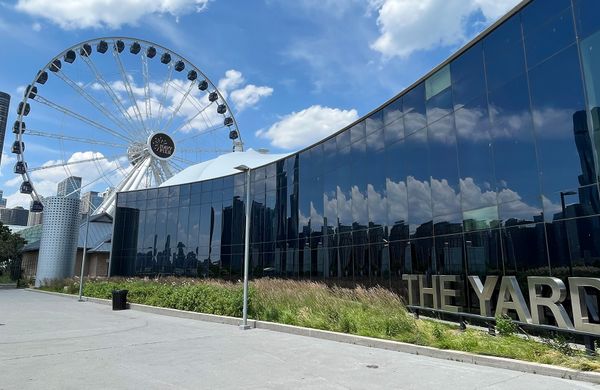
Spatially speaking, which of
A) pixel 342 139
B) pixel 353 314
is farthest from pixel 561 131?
pixel 342 139

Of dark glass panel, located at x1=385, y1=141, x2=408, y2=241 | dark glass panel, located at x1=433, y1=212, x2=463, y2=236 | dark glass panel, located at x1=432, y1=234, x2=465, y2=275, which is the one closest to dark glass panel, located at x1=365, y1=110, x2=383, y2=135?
dark glass panel, located at x1=385, y1=141, x2=408, y2=241

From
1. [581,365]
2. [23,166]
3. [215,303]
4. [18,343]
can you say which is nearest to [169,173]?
[23,166]

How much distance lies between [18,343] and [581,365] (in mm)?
12629

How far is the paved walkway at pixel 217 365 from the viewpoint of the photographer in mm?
7496

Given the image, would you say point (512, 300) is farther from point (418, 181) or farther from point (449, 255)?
point (418, 181)

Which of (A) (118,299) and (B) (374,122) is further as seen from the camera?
(A) (118,299)

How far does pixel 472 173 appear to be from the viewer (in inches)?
601

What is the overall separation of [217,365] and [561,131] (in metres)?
10.1

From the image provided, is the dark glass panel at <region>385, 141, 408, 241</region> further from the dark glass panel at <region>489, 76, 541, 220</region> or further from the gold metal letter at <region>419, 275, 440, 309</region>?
the dark glass panel at <region>489, 76, 541, 220</region>

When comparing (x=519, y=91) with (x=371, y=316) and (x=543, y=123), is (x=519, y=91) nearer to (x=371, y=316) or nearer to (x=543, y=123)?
(x=543, y=123)

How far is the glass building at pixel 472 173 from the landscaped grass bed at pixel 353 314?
9.92ft

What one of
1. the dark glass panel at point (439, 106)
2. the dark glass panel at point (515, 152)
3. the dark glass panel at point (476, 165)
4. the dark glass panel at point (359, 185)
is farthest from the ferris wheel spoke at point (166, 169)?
the dark glass panel at point (515, 152)

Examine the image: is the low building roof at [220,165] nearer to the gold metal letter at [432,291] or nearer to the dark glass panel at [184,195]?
the dark glass panel at [184,195]

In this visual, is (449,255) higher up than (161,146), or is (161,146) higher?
(161,146)
